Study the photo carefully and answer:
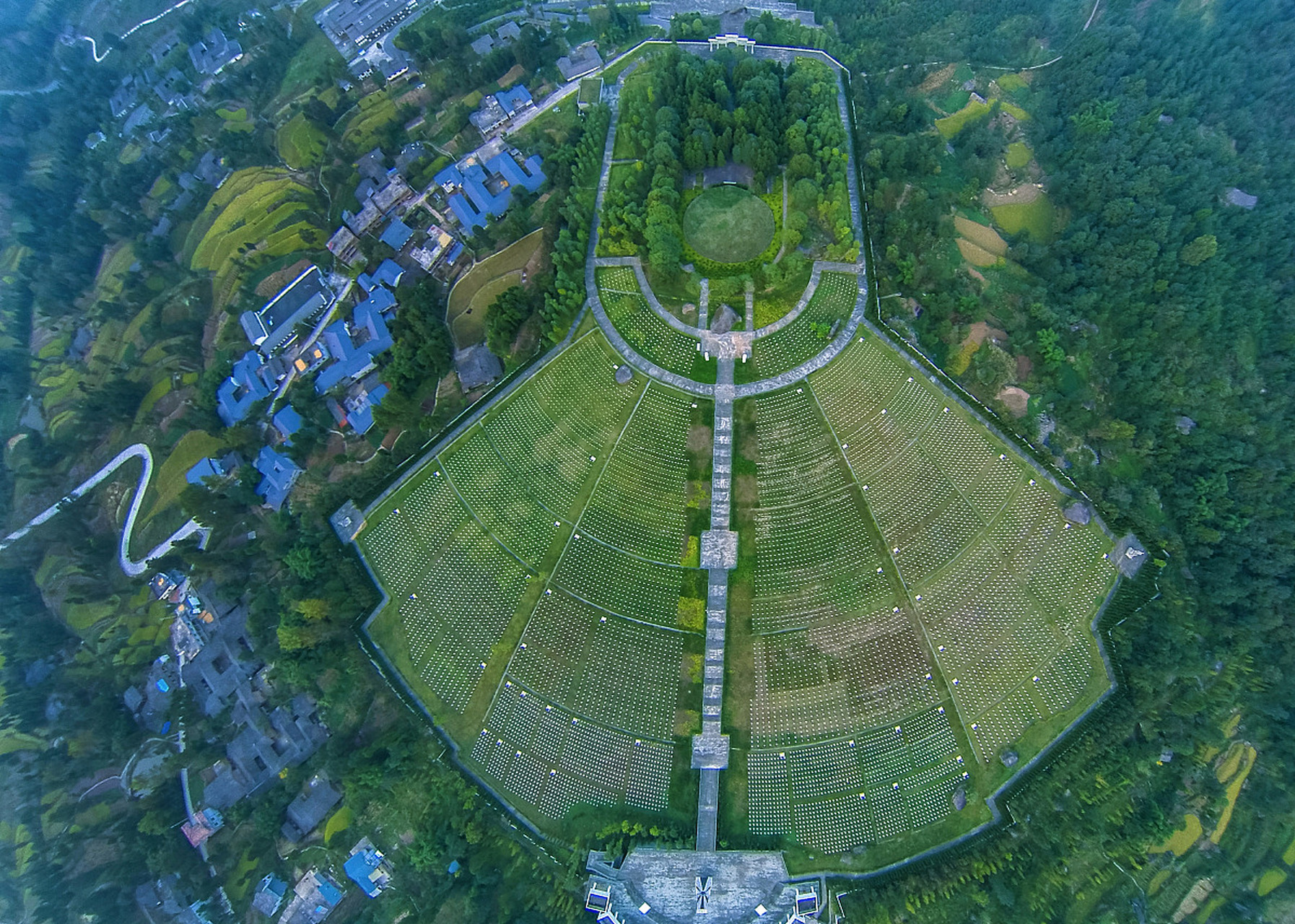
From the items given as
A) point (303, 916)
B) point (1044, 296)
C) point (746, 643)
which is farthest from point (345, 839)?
point (1044, 296)

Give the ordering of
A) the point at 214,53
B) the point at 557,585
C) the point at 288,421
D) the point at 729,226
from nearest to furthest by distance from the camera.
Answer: the point at 557,585
the point at 729,226
the point at 288,421
the point at 214,53

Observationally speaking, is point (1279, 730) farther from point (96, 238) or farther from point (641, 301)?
point (96, 238)

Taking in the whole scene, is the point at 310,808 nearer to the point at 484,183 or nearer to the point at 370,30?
the point at 484,183

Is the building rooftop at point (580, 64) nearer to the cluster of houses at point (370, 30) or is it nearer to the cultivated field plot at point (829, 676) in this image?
the cluster of houses at point (370, 30)

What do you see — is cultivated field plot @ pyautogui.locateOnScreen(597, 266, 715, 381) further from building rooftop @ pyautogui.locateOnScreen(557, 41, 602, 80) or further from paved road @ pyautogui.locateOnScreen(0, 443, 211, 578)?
paved road @ pyautogui.locateOnScreen(0, 443, 211, 578)

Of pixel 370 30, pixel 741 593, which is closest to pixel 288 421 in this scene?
pixel 741 593

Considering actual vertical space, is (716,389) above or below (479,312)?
below

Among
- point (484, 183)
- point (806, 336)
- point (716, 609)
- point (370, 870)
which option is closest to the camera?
point (370, 870)

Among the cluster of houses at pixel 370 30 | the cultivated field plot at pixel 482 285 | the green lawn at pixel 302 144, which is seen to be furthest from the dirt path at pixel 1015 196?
the green lawn at pixel 302 144
